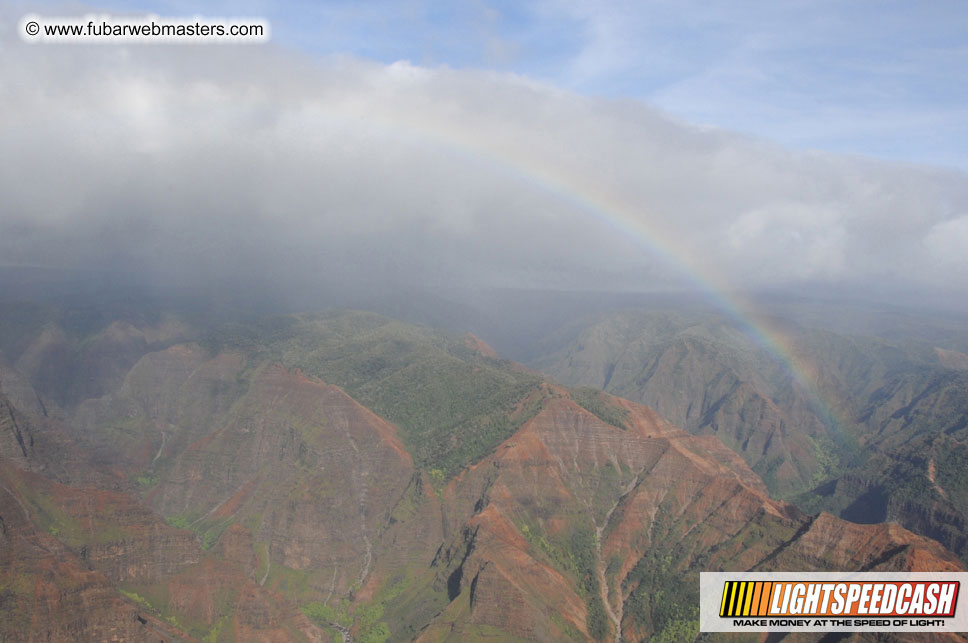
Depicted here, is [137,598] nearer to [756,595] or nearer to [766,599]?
[756,595]

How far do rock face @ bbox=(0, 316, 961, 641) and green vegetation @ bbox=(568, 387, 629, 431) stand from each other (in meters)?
1.28

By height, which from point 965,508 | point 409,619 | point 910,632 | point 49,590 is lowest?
point 965,508

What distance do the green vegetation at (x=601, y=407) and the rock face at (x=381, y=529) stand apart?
128 centimetres

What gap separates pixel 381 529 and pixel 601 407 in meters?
69.2

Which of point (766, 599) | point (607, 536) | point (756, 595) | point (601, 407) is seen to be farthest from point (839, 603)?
point (601, 407)

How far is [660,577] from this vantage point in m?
116

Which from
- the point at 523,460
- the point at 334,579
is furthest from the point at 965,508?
the point at 334,579

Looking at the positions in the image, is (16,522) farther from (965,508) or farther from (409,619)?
(965,508)

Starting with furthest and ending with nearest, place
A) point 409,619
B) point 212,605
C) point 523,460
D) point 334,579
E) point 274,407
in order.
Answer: point 274,407
point 523,460
point 334,579
point 409,619
point 212,605

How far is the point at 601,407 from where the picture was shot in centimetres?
17738

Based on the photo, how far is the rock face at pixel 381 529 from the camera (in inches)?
3757

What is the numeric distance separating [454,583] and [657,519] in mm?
43266

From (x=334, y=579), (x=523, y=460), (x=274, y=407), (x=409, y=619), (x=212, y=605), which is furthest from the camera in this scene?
(x=274, y=407)

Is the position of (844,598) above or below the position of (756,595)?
above
